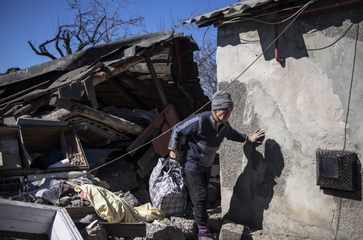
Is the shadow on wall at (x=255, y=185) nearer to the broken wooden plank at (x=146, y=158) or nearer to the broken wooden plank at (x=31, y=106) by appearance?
the broken wooden plank at (x=146, y=158)

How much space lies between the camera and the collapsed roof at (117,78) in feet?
14.6

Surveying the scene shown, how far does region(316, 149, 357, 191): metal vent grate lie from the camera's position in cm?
303

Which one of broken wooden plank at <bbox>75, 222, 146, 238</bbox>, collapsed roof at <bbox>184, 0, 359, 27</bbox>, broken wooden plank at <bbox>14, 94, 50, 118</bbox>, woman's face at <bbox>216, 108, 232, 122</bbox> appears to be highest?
collapsed roof at <bbox>184, 0, 359, 27</bbox>

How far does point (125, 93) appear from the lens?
705 cm

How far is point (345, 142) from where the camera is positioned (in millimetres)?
3109

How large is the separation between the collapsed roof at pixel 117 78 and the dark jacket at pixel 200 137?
1.75 metres

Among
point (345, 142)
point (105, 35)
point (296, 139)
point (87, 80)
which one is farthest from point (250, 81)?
point (105, 35)

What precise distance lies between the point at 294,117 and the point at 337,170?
0.79 metres

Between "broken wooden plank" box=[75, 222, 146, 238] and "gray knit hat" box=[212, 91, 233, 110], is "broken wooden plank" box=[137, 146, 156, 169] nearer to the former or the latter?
"broken wooden plank" box=[75, 222, 146, 238]

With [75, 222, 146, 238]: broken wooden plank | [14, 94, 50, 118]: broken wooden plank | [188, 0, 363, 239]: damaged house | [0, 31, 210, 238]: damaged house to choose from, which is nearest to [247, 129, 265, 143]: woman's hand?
[188, 0, 363, 239]: damaged house

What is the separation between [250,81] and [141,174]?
306cm

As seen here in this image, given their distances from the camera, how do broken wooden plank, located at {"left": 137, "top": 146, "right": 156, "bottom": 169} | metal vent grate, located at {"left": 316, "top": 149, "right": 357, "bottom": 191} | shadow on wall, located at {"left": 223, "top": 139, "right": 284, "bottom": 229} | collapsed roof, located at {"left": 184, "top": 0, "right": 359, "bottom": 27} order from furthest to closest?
broken wooden plank, located at {"left": 137, "top": 146, "right": 156, "bottom": 169}
shadow on wall, located at {"left": 223, "top": 139, "right": 284, "bottom": 229}
collapsed roof, located at {"left": 184, "top": 0, "right": 359, "bottom": 27}
metal vent grate, located at {"left": 316, "top": 149, "right": 357, "bottom": 191}

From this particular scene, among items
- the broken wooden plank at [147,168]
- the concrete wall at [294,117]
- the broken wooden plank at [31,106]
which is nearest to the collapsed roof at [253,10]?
the concrete wall at [294,117]

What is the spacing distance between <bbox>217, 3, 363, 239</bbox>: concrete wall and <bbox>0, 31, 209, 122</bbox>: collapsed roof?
1.94m
